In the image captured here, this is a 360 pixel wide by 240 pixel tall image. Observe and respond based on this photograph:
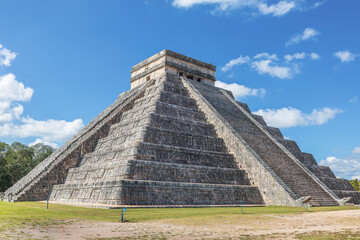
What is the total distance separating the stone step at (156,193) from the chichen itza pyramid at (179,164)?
0.05 meters

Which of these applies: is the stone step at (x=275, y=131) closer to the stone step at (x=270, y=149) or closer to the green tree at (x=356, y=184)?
the stone step at (x=270, y=149)

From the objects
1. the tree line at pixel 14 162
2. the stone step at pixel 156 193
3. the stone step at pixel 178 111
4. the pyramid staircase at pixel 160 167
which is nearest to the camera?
the stone step at pixel 156 193

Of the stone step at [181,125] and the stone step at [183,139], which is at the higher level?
the stone step at [181,125]

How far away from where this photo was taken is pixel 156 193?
50.0 ft

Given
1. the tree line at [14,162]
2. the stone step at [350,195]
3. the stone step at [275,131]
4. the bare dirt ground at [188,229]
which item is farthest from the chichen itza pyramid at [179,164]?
the tree line at [14,162]

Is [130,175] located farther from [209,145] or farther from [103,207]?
[209,145]

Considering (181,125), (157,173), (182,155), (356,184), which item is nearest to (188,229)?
(157,173)

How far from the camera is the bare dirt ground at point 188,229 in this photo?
24.8 feet

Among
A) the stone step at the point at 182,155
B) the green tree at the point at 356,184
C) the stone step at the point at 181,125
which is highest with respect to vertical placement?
the stone step at the point at 181,125

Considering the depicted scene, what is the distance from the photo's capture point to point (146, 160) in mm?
16953

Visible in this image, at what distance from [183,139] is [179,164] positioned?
9.16ft

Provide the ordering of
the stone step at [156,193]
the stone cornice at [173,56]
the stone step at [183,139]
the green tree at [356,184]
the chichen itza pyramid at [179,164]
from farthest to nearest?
the green tree at [356,184] < the stone cornice at [173,56] < the stone step at [183,139] < the chichen itza pyramid at [179,164] < the stone step at [156,193]

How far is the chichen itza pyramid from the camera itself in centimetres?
1592

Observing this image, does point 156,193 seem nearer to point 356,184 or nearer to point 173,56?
point 173,56
